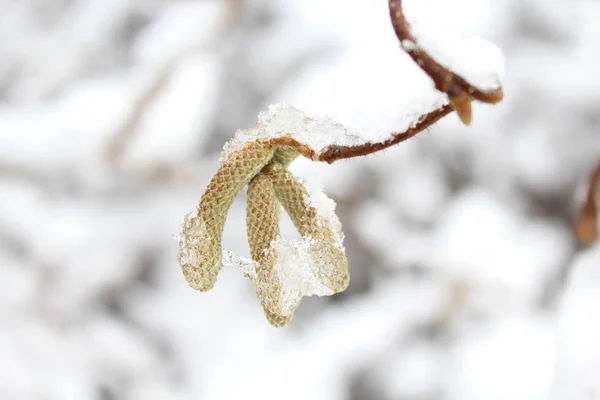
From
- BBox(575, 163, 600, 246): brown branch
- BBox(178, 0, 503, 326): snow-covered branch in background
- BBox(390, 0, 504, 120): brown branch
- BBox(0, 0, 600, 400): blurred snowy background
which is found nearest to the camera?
BBox(390, 0, 504, 120): brown branch

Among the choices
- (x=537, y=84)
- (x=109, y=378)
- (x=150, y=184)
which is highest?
(x=150, y=184)

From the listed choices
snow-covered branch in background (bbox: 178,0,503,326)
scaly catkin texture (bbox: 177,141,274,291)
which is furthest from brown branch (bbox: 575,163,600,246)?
scaly catkin texture (bbox: 177,141,274,291)

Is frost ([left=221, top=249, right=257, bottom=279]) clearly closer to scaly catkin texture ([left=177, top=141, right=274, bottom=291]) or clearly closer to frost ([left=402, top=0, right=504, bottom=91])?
scaly catkin texture ([left=177, top=141, right=274, bottom=291])

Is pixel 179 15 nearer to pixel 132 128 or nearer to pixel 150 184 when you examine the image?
pixel 132 128

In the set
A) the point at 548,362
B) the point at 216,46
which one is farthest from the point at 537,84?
the point at 216,46

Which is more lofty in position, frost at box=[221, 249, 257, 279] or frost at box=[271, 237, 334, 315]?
frost at box=[221, 249, 257, 279]

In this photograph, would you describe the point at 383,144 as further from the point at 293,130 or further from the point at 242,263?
the point at 242,263

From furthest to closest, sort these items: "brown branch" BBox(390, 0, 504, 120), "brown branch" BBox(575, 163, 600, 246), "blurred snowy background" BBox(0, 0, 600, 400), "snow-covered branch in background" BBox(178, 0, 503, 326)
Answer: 1. "blurred snowy background" BBox(0, 0, 600, 400)
2. "brown branch" BBox(575, 163, 600, 246)
3. "snow-covered branch in background" BBox(178, 0, 503, 326)
4. "brown branch" BBox(390, 0, 504, 120)

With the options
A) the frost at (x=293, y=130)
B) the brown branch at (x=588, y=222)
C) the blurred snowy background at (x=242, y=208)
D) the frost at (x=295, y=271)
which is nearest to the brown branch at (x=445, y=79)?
the frost at (x=293, y=130)
